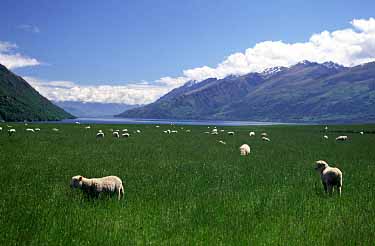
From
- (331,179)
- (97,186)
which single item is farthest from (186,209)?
(331,179)

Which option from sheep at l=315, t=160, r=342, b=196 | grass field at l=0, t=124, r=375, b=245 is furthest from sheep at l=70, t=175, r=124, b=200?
sheep at l=315, t=160, r=342, b=196

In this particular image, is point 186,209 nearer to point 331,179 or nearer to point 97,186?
point 97,186

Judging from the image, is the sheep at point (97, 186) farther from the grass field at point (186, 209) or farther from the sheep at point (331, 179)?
the sheep at point (331, 179)

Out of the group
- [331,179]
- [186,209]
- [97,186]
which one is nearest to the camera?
[186,209]

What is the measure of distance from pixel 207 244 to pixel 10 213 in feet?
22.6

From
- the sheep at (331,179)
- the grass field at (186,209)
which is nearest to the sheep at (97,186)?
the grass field at (186,209)

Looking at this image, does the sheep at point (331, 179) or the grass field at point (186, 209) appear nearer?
the grass field at point (186, 209)

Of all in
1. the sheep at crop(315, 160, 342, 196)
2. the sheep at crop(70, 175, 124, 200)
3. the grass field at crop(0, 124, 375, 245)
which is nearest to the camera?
the grass field at crop(0, 124, 375, 245)

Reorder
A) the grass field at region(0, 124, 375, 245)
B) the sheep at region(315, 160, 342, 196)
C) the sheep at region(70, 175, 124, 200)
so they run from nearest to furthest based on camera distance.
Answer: the grass field at region(0, 124, 375, 245) < the sheep at region(70, 175, 124, 200) < the sheep at region(315, 160, 342, 196)

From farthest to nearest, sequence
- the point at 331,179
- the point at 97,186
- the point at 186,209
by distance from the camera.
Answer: the point at 331,179, the point at 97,186, the point at 186,209

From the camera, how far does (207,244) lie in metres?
10.2

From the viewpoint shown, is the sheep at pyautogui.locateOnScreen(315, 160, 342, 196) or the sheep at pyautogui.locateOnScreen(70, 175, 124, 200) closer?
the sheep at pyautogui.locateOnScreen(70, 175, 124, 200)

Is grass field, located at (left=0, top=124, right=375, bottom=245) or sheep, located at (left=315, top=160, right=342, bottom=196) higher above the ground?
sheep, located at (left=315, top=160, right=342, bottom=196)

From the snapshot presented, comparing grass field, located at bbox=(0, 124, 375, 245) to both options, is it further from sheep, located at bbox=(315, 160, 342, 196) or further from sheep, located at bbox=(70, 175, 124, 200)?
sheep, located at bbox=(315, 160, 342, 196)
